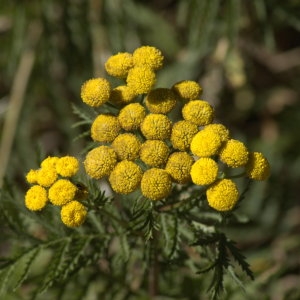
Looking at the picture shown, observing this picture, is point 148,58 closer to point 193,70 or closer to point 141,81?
point 141,81

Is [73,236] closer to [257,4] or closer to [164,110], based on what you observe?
[164,110]

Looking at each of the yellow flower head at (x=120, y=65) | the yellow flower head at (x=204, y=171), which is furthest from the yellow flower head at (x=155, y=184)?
the yellow flower head at (x=120, y=65)

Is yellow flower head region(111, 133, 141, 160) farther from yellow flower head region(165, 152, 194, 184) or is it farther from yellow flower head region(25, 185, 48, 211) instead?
yellow flower head region(25, 185, 48, 211)

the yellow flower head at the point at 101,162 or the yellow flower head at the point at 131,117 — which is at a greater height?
the yellow flower head at the point at 131,117

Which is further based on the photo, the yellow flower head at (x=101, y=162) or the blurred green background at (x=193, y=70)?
the blurred green background at (x=193, y=70)

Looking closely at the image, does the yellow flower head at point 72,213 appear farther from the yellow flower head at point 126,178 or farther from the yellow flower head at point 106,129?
the yellow flower head at point 106,129

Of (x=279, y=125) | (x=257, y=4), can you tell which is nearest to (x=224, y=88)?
(x=279, y=125)

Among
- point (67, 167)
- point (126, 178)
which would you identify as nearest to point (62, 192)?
point (67, 167)
